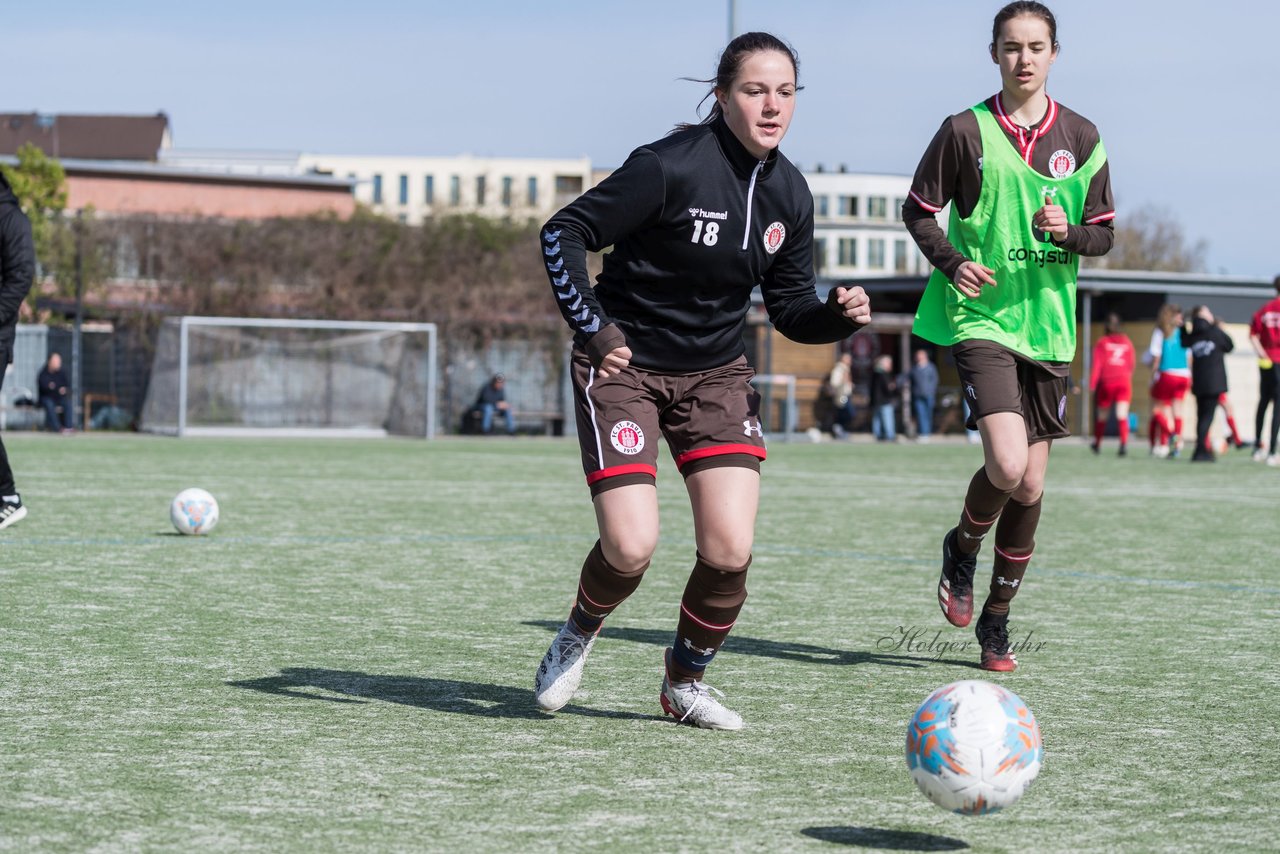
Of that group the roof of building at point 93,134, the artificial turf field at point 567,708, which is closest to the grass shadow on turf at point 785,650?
the artificial turf field at point 567,708

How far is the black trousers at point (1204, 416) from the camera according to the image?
2166cm

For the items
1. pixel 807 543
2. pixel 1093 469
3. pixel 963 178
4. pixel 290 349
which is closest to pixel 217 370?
pixel 290 349

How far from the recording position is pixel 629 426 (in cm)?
485

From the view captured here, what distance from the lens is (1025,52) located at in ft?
19.4

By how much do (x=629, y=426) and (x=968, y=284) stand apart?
1541 millimetres

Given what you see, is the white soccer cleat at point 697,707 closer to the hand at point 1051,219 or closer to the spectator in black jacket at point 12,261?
the hand at point 1051,219

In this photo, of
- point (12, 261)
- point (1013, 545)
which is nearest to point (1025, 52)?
point (1013, 545)

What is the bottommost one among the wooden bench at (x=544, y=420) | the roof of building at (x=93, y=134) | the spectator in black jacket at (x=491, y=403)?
the wooden bench at (x=544, y=420)

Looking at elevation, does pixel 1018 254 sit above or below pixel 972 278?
above

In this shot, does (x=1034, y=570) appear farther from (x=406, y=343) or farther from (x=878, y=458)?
(x=406, y=343)

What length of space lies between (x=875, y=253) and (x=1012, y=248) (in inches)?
5242

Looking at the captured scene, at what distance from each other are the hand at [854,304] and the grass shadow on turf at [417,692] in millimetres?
1315

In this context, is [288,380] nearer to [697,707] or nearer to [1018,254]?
[1018,254]

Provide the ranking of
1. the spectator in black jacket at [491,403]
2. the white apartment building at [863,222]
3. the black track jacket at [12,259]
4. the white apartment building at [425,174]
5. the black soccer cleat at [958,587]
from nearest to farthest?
the black soccer cleat at [958,587] → the black track jacket at [12,259] → the spectator in black jacket at [491,403] → the white apartment building at [425,174] → the white apartment building at [863,222]
